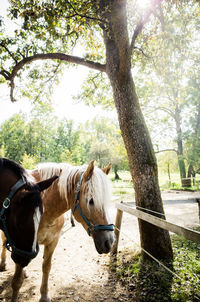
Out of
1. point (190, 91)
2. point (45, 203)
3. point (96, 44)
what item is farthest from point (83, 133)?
point (45, 203)

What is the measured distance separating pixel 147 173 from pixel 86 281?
2.53m

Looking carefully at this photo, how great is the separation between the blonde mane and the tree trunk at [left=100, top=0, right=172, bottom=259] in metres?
1.50

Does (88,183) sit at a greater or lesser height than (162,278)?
greater

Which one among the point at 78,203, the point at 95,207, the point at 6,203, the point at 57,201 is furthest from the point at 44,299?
the point at 6,203

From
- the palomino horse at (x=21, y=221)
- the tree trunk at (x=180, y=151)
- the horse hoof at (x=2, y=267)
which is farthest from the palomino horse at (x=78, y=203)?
the tree trunk at (x=180, y=151)

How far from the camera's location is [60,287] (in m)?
3.39

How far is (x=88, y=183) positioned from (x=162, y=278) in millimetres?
2329

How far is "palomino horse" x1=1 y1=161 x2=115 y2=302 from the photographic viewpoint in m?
2.19

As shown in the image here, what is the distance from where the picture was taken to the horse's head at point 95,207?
84.9 inches

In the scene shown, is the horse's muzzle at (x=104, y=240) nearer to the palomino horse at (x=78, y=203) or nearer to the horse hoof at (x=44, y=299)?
the palomino horse at (x=78, y=203)

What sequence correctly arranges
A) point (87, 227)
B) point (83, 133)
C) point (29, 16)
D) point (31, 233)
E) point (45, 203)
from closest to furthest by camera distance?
point (31, 233) < point (87, 227) < point (45, 203) < point (29, 16) < point (83, 133)

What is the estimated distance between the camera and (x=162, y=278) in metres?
3.08

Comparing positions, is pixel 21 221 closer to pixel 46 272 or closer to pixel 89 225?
pixel 89 225

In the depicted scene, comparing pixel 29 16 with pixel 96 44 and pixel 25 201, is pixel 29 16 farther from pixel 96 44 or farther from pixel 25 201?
pixel 25 201
